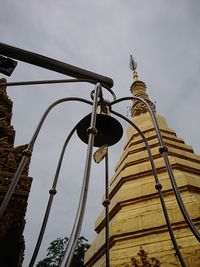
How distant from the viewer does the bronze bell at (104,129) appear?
1.85m

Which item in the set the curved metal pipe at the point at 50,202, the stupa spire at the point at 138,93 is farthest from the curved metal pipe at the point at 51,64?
the stupa spire at the point at 138,93

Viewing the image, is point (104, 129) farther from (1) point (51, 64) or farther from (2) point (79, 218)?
(2) point (79, 218)

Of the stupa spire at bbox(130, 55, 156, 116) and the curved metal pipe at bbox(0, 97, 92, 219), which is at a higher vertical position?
the stupa spire at bbox(130, 55, 156, 116)

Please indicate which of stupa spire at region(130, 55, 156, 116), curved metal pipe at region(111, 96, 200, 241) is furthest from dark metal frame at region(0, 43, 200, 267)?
stupa spire at region(130, 55, 156, 116)

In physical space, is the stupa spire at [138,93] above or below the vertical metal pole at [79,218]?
above

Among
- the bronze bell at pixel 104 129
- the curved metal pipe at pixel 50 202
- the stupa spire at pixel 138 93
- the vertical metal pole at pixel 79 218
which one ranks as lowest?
the vertical metal pole at pixel 79 218

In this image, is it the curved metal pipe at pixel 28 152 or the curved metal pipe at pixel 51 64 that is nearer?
the curved metal pipe at pixel 28 152

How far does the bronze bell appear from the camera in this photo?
6.07 ft

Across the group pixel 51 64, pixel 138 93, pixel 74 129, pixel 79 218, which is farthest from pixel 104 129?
pixel 138 93

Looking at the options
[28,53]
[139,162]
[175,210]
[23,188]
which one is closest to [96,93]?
[28,53]

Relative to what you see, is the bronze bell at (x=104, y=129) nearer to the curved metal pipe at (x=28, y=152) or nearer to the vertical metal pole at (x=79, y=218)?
the curved metal pipe at (x=28, y=152)

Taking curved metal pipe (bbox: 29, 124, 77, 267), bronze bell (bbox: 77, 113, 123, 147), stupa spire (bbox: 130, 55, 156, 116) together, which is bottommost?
curved metal pipe (bbox: 29, 124, 77, 267)

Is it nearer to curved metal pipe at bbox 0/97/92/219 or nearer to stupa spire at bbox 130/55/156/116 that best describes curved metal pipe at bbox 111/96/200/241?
curved metal pipe at bbox 0/97/92/219

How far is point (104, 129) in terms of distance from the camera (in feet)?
6.27
